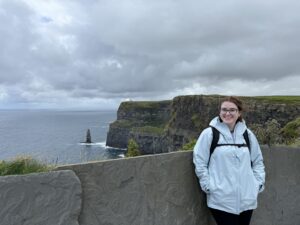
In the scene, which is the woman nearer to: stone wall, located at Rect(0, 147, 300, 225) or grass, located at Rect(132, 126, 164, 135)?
stone wall, located at Rect(0, 147, 300, 225)

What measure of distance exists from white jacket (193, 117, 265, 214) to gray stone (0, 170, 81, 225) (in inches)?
53.4

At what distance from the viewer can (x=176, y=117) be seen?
92.4 metres

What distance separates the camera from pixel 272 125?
233 inches

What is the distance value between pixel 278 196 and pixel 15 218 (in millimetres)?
3884

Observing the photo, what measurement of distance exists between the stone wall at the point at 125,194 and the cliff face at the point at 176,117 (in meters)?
30.3

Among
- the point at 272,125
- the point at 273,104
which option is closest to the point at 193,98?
the point at 273,104

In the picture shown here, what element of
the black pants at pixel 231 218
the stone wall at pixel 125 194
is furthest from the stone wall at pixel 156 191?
the black pants at pixel 231 218

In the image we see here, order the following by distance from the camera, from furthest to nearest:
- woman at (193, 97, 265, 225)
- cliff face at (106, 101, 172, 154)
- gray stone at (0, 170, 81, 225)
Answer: cliff face at (106, 101, 172, 154) < woman at (193, 97, 265, 225) < gray stone at (0, 170, 81, 225)

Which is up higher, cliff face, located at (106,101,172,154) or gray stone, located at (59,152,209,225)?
gray stone, located at (59,152,209,225)

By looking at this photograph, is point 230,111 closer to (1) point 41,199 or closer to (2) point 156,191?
(2) point 156,191

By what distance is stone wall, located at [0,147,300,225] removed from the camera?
3092 mm

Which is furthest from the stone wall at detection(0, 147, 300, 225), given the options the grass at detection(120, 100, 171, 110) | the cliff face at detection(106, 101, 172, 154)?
the grass at detection(120, 100, 171, 110)

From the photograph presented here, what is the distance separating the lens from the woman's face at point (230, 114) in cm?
426

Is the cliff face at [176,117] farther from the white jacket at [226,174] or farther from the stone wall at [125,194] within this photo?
the white jacket at [226,174]
